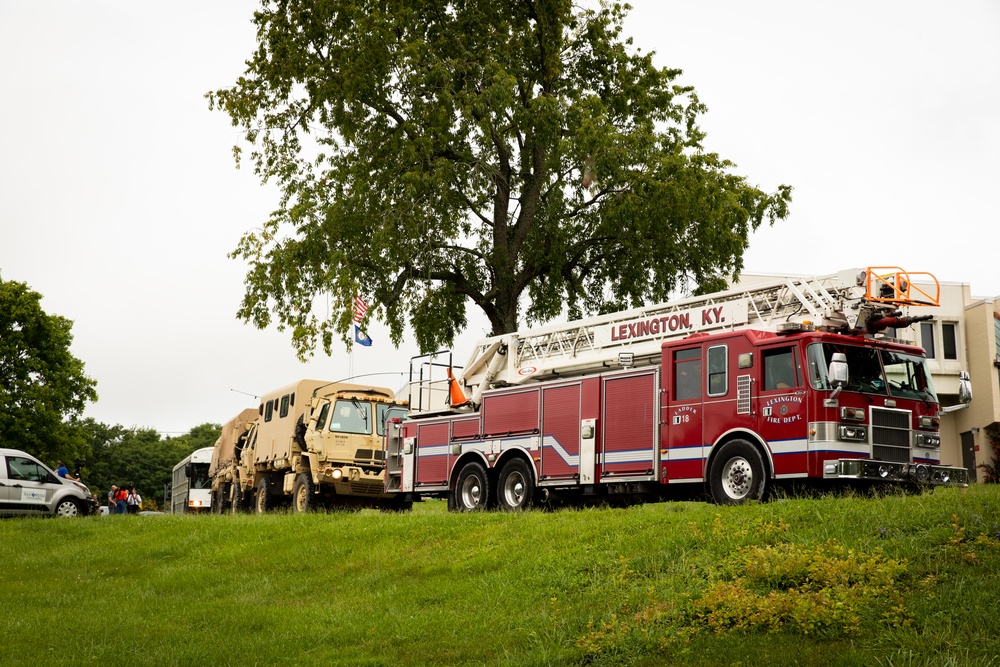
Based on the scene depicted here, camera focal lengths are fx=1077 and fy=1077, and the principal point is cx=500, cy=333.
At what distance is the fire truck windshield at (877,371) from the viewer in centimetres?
1502

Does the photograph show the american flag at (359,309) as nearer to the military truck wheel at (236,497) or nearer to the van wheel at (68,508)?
the military truck wheel at (236,497)

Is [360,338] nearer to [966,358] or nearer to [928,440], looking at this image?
[928,440]

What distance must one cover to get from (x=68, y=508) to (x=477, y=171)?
13555mm

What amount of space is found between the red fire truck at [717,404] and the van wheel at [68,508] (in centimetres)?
994

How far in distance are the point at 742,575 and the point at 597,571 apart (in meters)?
1.85

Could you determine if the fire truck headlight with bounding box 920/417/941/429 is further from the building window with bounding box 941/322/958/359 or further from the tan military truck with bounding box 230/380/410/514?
the building window with bounding box 941/322/958/359

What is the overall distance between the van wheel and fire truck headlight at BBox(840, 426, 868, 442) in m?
18.1

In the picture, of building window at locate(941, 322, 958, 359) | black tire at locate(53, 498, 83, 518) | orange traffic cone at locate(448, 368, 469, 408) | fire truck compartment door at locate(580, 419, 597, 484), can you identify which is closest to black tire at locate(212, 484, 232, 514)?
black tire at locate(53, 498, 83, 518)

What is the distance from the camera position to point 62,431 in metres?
47.0

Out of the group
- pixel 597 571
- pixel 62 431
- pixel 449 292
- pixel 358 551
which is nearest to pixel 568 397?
pixel 358 551

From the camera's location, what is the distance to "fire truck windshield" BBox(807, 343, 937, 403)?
49.3 feet

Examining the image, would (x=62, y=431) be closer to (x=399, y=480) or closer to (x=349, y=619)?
(x=399, y=480)

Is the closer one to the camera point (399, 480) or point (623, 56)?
point (399, 480)

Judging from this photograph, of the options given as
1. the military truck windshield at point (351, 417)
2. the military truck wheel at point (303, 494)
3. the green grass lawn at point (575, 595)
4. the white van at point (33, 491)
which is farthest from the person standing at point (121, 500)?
the green grass lawn at point (575, 595)
